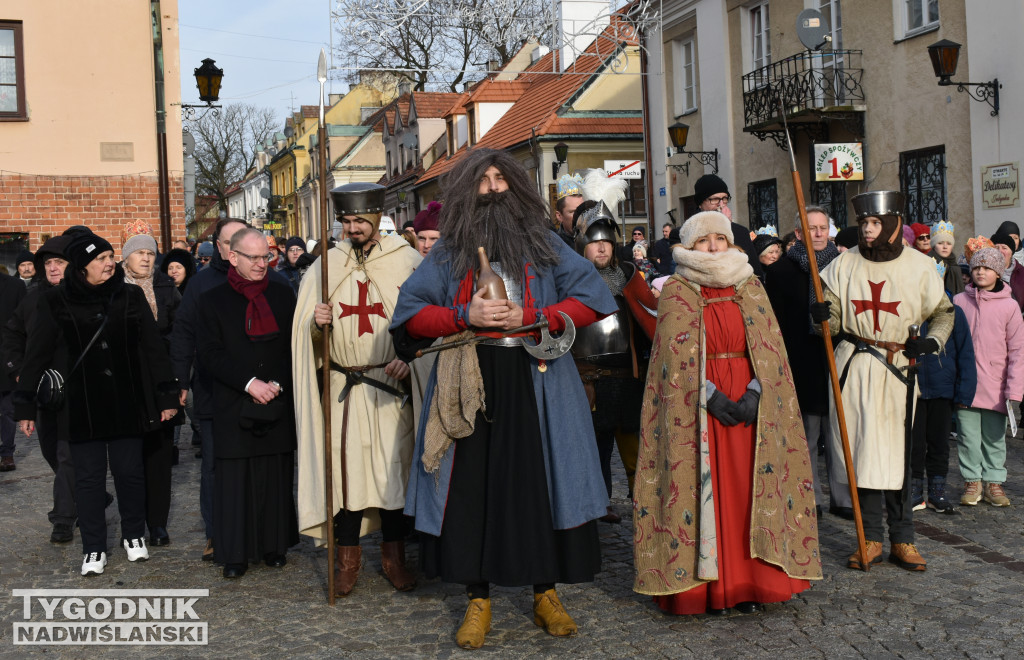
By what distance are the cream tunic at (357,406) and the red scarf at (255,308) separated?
0.32 m

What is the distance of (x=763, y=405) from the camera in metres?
5.24

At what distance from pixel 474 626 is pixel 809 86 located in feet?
47.1

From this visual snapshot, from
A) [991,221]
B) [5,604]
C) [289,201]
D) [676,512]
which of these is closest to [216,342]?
[5,604]

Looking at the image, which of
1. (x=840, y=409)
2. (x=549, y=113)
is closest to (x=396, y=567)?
(x=840, y=409)

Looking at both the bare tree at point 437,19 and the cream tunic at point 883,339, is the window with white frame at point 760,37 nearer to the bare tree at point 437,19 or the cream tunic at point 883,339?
the bare tree at point 437,19

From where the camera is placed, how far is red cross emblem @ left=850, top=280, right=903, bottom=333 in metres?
6.10

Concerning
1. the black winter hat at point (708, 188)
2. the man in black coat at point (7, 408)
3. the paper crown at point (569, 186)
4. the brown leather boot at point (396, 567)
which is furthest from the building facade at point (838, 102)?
the man in black coat at point (7, 408)

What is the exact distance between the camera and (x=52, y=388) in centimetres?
667

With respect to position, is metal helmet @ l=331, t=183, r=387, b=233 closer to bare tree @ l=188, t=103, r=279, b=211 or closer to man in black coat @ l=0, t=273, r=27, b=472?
man in black coat @ l=0, t=273, r=27, b=472

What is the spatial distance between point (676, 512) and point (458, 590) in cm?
138

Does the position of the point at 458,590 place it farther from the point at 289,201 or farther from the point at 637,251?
the point at 289,201

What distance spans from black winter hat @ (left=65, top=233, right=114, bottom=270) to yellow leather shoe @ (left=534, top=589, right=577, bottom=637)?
333 centimetres

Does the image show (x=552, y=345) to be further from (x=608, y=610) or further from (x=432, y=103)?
(x=432, y=103)

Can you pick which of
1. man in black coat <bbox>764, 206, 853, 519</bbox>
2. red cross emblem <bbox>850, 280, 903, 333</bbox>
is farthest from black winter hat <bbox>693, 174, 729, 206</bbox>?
red cross emblem <bbox>850, 280, 903, 333</bbox>
